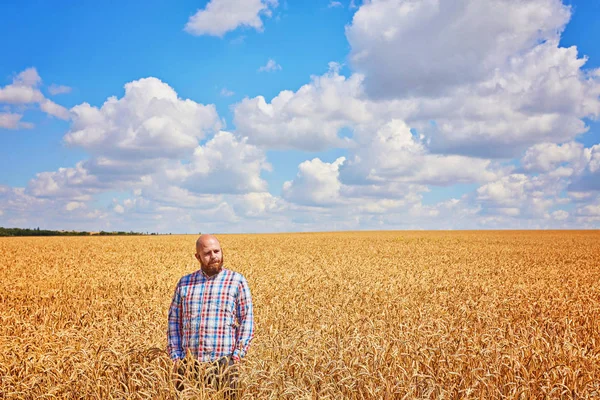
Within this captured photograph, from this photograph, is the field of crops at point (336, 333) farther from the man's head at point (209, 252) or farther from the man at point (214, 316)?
the man's head at point (209, 252)

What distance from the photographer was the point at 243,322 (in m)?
4.91

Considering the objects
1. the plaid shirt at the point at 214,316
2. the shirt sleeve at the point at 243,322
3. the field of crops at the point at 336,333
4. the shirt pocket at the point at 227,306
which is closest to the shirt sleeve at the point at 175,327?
the plaid shirt at the point at 214,316

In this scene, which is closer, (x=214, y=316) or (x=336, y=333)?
(x=214, y=316)

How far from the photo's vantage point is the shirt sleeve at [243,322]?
4.80m

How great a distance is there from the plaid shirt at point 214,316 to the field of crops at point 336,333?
15.6 inches

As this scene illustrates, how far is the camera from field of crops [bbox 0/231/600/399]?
17.1 feet

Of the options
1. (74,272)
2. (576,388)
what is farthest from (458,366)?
(74,272)

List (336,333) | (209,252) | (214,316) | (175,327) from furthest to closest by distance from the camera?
1. (336,333)
2. (175,327)
3. (214,316)
4. (209,252)

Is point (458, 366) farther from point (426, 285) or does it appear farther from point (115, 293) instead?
point (115, 293)

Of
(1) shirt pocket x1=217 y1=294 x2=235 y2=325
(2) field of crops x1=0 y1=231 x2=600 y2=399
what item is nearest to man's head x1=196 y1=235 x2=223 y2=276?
(1) shirt pocket x1=217 y1=294 x2=235 y2=325

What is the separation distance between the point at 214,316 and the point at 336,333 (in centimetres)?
356

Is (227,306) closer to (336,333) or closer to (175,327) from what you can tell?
(175,327)

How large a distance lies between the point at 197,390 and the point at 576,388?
4.35 meters

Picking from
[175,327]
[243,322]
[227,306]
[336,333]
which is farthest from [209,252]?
[336,333]
